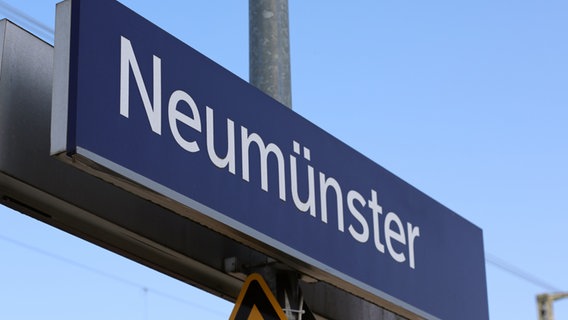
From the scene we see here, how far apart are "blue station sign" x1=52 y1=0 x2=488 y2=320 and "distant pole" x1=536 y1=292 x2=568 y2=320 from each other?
2342 cm

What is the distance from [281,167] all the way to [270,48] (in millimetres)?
1221

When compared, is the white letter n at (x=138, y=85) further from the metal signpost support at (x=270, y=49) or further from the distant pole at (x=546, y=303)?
the distant pole at (x=546, y=303)

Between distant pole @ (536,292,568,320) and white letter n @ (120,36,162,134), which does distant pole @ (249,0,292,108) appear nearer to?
white letter n @ (120,36,162,134)

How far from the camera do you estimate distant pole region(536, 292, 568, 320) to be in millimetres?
28625

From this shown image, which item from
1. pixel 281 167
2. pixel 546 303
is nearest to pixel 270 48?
pixel 281 167

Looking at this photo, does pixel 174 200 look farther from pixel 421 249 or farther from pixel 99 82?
pixel 421 249

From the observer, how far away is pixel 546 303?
2920cm

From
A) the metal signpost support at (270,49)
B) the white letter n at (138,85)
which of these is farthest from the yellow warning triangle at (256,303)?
the metal signpost support at (270,49)

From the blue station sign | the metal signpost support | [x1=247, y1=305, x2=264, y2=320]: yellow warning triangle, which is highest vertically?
the metal signpost support

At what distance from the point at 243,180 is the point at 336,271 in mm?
668

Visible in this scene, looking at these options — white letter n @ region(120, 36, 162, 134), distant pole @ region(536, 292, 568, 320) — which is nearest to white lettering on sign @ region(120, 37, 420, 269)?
white letter n @ region(120, 36, 162, 134)

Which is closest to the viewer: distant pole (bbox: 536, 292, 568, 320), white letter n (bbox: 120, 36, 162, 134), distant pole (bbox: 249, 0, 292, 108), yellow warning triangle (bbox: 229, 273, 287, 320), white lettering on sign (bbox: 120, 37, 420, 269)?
white letter n (bbox: 120, 36, 162, 134)

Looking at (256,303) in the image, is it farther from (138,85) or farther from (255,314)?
(138,85)

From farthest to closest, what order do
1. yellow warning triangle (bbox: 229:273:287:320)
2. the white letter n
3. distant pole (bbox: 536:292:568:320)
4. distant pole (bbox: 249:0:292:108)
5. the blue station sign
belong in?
1. distant pole (bbox: 536:292:568:320)
2. distant pole (bbox: 249:0:292:108)
3. yellow warning triangle (bbox: 229:273:287:320)
4. the white letter n
5. the blue station sign
